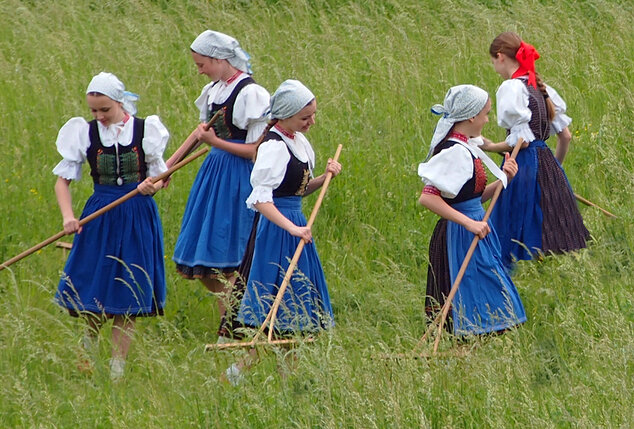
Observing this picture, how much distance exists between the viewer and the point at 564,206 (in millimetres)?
6730

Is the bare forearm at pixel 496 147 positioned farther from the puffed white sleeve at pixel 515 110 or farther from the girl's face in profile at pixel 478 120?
the girl's face in profile at pixel 478 120

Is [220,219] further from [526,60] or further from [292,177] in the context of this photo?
[526,60]

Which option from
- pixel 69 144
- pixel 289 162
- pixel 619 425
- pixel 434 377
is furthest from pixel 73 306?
pixel 619 425

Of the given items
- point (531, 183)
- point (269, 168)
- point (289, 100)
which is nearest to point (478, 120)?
point (289, 100)

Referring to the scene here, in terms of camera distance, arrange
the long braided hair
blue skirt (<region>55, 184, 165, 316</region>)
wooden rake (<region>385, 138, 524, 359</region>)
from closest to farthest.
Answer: wooden rake (<region>385, 138, 524, 359</region>) → blue skirt (<region>55, 184, 165, 316</region>) → the long braided hair

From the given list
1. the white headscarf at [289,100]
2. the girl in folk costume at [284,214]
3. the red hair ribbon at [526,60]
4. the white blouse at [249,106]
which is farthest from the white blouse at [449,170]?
the red hair ribbon at [526,60]

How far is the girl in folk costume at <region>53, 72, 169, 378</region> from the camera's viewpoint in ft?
19.5

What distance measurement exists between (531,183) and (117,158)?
231 cm

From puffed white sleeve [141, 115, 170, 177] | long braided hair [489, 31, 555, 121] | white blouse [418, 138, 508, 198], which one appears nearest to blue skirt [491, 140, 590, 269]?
long braided hair [489, 31, 555, 121]

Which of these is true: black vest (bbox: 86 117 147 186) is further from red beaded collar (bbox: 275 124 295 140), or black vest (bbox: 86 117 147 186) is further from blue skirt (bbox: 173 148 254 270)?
red beaded collar (bbox: 275 124 295 140)

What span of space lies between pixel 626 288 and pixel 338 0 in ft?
19.7

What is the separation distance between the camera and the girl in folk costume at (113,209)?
5953 millimetres

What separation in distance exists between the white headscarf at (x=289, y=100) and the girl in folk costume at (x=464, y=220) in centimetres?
62

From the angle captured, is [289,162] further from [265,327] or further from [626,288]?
[626,288]
